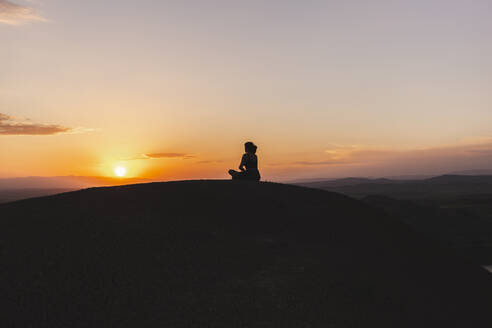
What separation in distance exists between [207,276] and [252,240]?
2686 millimetres

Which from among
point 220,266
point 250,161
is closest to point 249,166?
point 250,161

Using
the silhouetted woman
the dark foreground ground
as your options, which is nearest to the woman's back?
the silhouetted woman

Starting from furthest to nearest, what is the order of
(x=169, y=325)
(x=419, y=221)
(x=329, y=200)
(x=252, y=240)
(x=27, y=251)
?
(x=419, y=221) → (x=329, y=200) → (x=252, y=240) → (x=27, y=251) → (x=169, y=325)

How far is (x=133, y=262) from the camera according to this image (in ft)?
33.3

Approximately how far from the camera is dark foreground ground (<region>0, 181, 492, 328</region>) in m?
8.31

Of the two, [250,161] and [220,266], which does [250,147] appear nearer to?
[250,161]

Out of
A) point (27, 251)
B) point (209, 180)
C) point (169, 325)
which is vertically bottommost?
point (169, 325)

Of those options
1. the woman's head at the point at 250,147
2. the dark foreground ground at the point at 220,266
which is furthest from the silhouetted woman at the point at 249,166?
the dark foreground ground at the point at 220,266

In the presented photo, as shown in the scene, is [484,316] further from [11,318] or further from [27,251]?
[27,251]

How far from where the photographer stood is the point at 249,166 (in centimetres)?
1847

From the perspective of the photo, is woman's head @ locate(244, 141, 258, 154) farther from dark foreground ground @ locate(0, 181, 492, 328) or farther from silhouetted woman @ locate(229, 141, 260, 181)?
dark foreground ground @ locate(0, 181, 492, 328)

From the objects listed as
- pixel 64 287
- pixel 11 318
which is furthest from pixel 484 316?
pixel 11 318

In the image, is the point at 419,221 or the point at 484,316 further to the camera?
the point at 419,221

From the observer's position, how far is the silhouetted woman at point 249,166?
18219 mm
